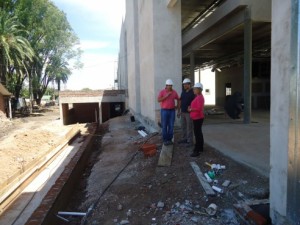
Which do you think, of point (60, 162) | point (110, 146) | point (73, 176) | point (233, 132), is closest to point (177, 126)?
point (233, 132)

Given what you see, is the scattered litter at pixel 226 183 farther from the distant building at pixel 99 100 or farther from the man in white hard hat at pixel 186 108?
the distant building at pixel 99 100

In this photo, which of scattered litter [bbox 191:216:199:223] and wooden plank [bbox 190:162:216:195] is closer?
scattered litter [bbox 191:216:199:223]

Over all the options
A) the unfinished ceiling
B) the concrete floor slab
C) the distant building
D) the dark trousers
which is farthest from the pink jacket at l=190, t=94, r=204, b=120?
the distant building

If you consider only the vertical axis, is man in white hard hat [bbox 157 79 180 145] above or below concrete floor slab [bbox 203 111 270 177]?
above

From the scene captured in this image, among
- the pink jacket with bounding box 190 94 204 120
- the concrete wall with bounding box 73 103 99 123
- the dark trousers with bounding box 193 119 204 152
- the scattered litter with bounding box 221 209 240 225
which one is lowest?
the concrete wall with bounding box 73 103 99 123

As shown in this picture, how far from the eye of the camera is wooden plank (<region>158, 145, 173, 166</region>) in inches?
241

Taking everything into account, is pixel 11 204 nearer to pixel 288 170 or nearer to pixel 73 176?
pixel 73 176

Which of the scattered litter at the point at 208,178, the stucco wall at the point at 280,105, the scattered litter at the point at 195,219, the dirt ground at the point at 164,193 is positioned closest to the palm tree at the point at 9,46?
the dirt ground at the point at 164,193

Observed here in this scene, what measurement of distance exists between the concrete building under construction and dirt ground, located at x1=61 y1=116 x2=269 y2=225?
1.19m

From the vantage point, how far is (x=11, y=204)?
663 centimetres

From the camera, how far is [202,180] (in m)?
4.92

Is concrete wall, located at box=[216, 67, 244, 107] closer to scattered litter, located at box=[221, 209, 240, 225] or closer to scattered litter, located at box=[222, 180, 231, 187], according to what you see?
scattered litter, located at box=[222, 180, 231, 187]

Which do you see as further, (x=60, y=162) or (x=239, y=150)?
(x=60, y=162)

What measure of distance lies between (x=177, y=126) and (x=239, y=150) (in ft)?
11.0
